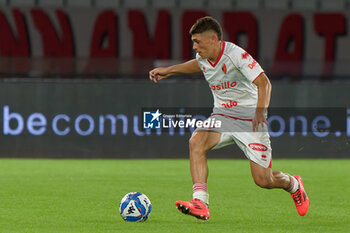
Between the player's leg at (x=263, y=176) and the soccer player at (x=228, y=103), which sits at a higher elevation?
the soccer player at (x=228, y=103)

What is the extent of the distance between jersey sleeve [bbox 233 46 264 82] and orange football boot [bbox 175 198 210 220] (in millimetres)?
1325

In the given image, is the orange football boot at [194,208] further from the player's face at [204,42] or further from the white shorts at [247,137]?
the player's face at [204,42]

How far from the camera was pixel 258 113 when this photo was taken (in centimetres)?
812

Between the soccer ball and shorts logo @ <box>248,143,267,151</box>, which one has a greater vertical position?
shorts logo @ <box>248,143,267,151</box>

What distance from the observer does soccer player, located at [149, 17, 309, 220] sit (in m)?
8.38

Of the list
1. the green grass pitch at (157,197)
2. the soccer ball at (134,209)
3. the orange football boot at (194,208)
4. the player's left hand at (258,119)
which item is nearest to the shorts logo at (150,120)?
the green grass pitch at (157,197)

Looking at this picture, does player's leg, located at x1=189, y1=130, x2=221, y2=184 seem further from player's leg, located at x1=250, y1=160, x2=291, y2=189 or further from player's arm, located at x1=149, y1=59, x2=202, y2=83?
player's arm, located at x1=149, y1=59, x2=202, y2=83

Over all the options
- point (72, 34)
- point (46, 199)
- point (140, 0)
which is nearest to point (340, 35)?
point (140, 0)

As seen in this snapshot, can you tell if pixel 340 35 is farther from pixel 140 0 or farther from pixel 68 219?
pixel 68 219

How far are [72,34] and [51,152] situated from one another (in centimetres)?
570

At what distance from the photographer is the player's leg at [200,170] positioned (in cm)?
818

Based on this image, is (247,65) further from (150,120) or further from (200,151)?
(150,120)

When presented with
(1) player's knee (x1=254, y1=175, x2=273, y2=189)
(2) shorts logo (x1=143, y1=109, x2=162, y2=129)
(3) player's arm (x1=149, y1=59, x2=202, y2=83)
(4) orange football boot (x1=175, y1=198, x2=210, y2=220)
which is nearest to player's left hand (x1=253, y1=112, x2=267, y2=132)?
(1) player's knee (x1=254, y1=175, x2=273, y2=189)

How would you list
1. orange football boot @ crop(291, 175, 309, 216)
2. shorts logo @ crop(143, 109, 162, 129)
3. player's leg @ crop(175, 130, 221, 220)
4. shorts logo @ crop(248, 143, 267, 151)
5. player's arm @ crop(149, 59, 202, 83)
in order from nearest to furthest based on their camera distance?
1. player's leg @ crop(175, 130, 221, 220)
2. shorts logo @ crop(248, 143, 267, 151)
3. player's arm @ crop(149, 59, 202, 83)
4. orange football boot @ crop(291, 175, 309, 216)
5. shorts logo @ crop(143, 109, 162, 129)
